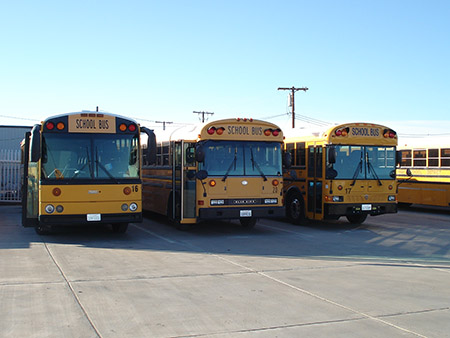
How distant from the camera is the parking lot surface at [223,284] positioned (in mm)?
5926

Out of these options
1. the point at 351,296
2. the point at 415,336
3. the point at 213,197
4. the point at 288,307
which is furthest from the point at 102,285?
the point at 213,197

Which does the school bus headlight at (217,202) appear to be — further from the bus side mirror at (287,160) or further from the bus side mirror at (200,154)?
the bus side mirror at (287,160)

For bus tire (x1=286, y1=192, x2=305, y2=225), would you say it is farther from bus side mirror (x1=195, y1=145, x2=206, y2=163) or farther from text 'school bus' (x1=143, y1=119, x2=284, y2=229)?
bus side mirror (x1=195, y1=145, x2=206, y2=163)

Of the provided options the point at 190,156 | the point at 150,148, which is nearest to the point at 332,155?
the point at 190,156

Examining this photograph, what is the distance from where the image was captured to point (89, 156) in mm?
12008

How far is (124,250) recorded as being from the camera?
35.9 ft

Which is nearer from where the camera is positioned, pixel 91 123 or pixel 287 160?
pixel 91 123

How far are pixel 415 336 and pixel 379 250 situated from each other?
6011 millimetres

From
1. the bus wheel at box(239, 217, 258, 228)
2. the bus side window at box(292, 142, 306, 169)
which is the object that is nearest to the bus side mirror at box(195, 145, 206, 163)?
the bus wheel at box(239, 217, 258, 228)

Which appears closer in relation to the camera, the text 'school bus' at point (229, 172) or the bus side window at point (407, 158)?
the text 'school bus' at point (229, 172)

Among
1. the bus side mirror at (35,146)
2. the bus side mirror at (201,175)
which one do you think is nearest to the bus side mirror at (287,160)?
the bus side mirror at (201,175)

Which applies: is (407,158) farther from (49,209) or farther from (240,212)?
(49,209)

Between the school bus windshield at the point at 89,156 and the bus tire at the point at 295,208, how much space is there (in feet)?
17.8

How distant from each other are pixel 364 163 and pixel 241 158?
3796 mm
